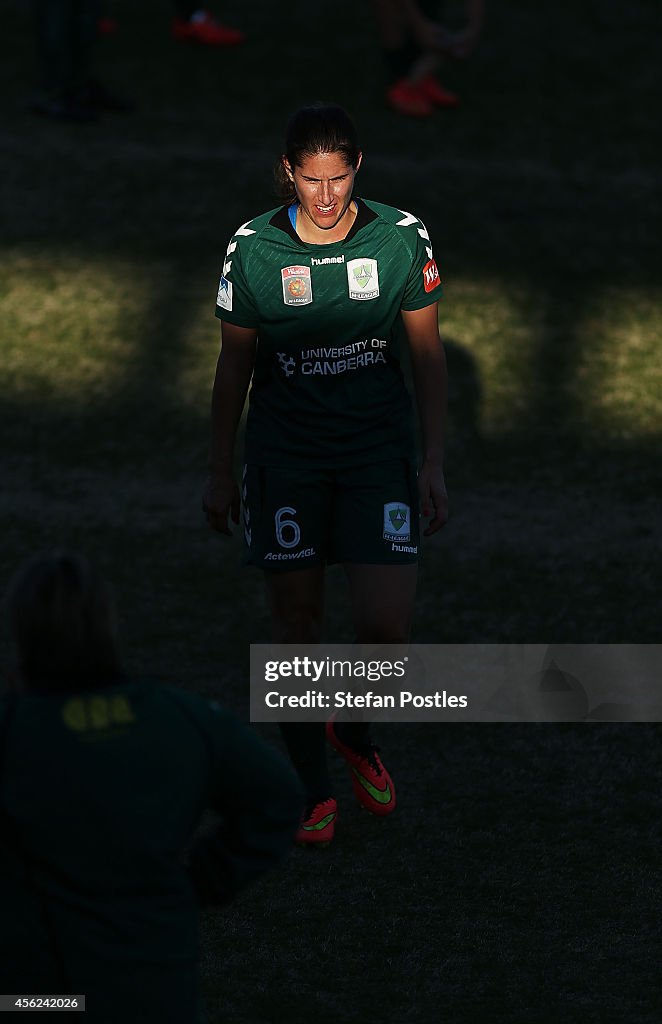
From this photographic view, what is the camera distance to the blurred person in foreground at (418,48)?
10031 mm

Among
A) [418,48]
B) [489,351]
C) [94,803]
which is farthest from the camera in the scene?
[418,48]

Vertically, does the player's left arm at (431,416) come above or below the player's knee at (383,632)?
above

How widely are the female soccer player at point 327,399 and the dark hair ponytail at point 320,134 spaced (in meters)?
0.01

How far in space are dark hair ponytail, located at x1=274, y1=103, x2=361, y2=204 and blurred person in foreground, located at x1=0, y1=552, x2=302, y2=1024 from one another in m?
1.94

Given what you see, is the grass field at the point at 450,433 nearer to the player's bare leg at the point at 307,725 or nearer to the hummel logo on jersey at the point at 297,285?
the player's bare leg at the point at 307,725

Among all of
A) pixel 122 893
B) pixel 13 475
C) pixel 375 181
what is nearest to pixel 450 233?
pixel 375 181

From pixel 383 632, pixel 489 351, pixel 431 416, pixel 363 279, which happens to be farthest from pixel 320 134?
pixel 489 351

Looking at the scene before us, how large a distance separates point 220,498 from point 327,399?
426mm

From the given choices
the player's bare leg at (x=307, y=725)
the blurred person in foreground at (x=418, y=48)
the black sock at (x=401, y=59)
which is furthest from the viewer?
the black sock at (x=401, y=59)

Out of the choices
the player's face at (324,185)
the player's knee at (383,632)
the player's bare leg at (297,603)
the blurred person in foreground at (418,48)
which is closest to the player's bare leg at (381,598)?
the player's knee at (383,632)

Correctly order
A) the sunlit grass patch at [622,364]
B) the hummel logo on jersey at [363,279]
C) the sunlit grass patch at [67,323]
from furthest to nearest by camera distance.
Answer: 1. the sunlit grass patch at [67,323]
2. the sunlit grass patch at [622,364]
3. the hummel logo on jersey at [363,279]

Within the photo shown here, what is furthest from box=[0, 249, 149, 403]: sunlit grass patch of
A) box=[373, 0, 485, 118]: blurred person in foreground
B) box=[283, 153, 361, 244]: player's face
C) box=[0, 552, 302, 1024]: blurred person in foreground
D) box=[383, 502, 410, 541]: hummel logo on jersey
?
box=[0, 552, 302, 1024]: blurred person in foreground

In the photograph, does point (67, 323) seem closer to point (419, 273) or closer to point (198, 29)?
point (198, 29)

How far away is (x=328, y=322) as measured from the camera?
4062mm
